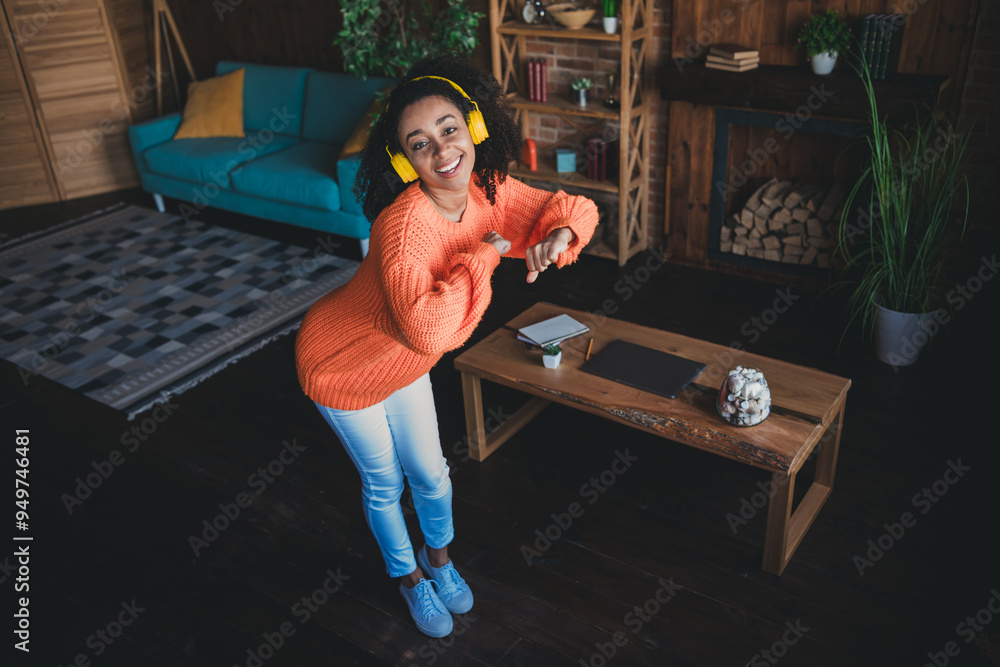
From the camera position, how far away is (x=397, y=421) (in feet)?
6.24

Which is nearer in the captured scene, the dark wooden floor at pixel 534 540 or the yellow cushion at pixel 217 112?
the dark wooden floor at pixel 534 540

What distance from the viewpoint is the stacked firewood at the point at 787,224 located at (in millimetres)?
3617

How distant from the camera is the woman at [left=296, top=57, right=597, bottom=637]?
5.20 ft

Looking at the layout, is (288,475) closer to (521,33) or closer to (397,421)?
(397,421)

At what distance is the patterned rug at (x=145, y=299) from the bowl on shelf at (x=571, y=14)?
1.66 m

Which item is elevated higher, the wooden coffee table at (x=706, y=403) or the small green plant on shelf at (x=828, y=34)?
the small green plant on shelf at (x=828, y=34)

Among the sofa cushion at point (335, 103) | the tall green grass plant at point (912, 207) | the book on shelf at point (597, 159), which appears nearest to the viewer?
the tall green grass plant at point (912, 207)

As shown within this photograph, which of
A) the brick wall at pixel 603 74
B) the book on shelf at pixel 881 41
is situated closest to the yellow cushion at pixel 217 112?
the brick wall at pixel 603 74

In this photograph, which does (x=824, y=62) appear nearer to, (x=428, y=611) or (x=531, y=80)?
(x=531, y=80)

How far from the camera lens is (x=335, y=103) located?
479 cm

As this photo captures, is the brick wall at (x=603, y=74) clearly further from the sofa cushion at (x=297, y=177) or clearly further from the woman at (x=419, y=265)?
the woman at (x=419, y=265)
